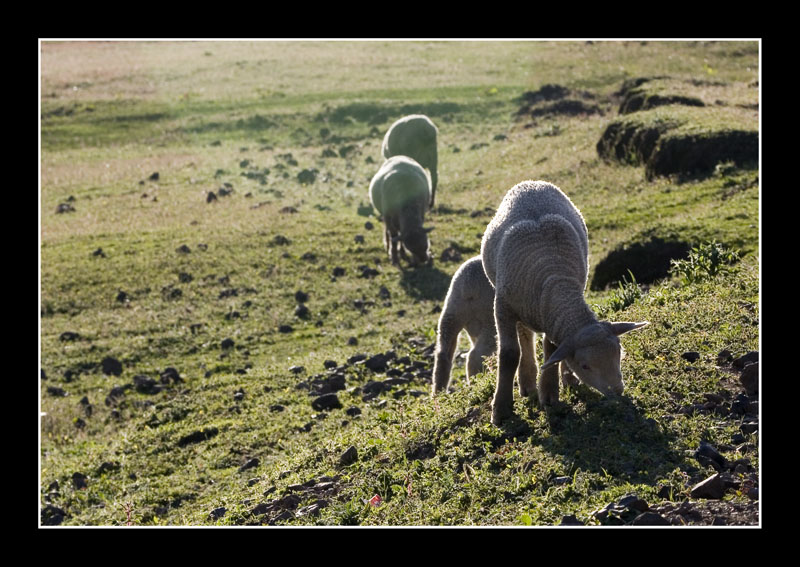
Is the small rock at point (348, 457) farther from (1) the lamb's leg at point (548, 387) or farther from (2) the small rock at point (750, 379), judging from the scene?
(2) the small rock at point (750, 379)

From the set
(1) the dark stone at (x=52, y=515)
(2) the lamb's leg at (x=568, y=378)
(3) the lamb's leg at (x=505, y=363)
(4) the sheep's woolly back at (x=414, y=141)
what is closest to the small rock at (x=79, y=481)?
(1) the dark stone at (x=52, y=515)

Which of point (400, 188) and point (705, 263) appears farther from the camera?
point (400, 188)

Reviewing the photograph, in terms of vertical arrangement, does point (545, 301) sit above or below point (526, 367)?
above

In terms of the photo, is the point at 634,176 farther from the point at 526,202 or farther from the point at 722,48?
the point at 722,48

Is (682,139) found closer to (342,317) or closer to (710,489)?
(342,317)

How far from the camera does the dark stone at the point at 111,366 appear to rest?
54.6ft

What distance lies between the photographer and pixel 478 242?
833 inches

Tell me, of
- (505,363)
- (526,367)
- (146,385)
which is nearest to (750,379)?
(526,367)

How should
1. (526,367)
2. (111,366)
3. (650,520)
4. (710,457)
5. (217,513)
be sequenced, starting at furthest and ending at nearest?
1. (111,366)
2. (217,513)
3. (526,367)
4. (710,457)
5. (650,520)

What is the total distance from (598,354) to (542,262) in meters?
1.17

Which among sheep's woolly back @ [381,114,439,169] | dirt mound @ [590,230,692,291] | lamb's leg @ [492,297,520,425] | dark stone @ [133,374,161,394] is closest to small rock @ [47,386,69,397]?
dark stone @ [133,374,161,394]

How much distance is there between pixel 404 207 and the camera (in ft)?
67.7

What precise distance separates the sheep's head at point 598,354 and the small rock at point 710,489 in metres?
1.43

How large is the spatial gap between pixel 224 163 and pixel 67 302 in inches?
525
